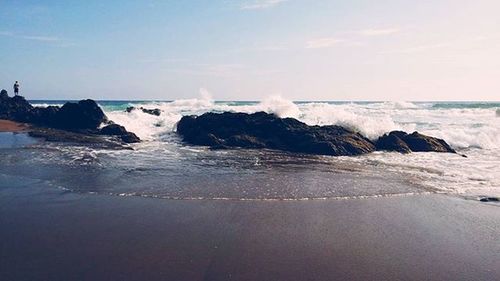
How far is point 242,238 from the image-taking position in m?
7.80

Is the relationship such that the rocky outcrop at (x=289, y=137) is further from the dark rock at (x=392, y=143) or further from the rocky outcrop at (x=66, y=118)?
the rocky outcrop at (x=66, y=118)

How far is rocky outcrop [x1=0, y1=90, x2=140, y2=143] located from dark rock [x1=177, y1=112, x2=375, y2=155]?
3.96m

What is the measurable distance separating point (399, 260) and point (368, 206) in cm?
319

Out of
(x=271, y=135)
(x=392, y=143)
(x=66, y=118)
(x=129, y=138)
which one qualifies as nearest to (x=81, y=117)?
(x=66, y=118)

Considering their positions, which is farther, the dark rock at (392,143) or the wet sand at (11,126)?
the wet sand at (11,126)

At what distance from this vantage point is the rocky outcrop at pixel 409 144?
67.1ft

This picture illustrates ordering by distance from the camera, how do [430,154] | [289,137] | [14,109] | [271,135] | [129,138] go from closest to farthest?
[430,154]
[289,137]
[271,135]
[129,138]
[14,109]

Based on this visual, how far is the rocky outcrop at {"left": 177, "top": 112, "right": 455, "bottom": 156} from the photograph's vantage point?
20.1 m

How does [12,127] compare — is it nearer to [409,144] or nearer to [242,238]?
[409,144]

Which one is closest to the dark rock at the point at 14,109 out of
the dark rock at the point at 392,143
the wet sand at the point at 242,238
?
the wet sand at the point at 242,238

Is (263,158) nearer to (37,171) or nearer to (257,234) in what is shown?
(37,171)

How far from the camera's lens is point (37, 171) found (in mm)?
13141

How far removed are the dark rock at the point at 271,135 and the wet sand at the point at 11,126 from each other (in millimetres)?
10390

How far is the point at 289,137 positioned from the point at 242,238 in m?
13.9
